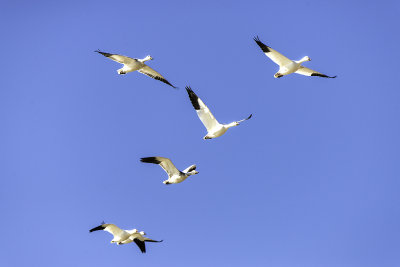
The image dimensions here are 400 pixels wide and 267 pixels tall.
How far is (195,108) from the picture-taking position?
67.4ft

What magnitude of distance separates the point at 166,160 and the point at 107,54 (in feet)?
16.2

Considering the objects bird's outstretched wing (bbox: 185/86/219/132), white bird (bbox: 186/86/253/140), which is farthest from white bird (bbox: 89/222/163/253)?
bird's outstretched wing (bbox: 185/86/219/132)

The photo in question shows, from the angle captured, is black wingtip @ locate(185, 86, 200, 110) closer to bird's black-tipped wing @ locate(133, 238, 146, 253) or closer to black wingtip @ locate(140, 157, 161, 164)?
black wingtip @ locate(140, 157, 161, 164)

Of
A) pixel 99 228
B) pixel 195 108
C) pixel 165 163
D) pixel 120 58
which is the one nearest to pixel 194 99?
pixel 195 108

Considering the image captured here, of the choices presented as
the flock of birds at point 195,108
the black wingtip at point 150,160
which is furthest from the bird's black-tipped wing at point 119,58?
the black wingtip at point 150,160

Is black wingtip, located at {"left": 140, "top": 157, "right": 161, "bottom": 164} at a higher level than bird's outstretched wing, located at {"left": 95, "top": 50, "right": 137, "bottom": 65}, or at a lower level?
lower

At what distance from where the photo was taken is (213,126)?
20781mm

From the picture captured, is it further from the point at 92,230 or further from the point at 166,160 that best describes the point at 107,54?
the point at 92,230

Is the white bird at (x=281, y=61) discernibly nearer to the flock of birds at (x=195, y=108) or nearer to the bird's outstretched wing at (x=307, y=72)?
the flock of birds at (x=195, y=108)

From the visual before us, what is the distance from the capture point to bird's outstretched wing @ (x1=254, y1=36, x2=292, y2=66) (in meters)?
22.5

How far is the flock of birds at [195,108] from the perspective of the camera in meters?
20.5

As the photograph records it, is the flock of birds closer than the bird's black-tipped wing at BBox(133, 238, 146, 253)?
Yes

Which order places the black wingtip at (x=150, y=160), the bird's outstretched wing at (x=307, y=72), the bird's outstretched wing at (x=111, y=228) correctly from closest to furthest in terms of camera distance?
the black wingtip at (x=150, y=160), the bird's outstretched wing at (x=111, y=228), the bird's outstretched wing at (x=307, y=72)

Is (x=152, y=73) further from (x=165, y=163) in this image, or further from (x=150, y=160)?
(x=150, y=160)
